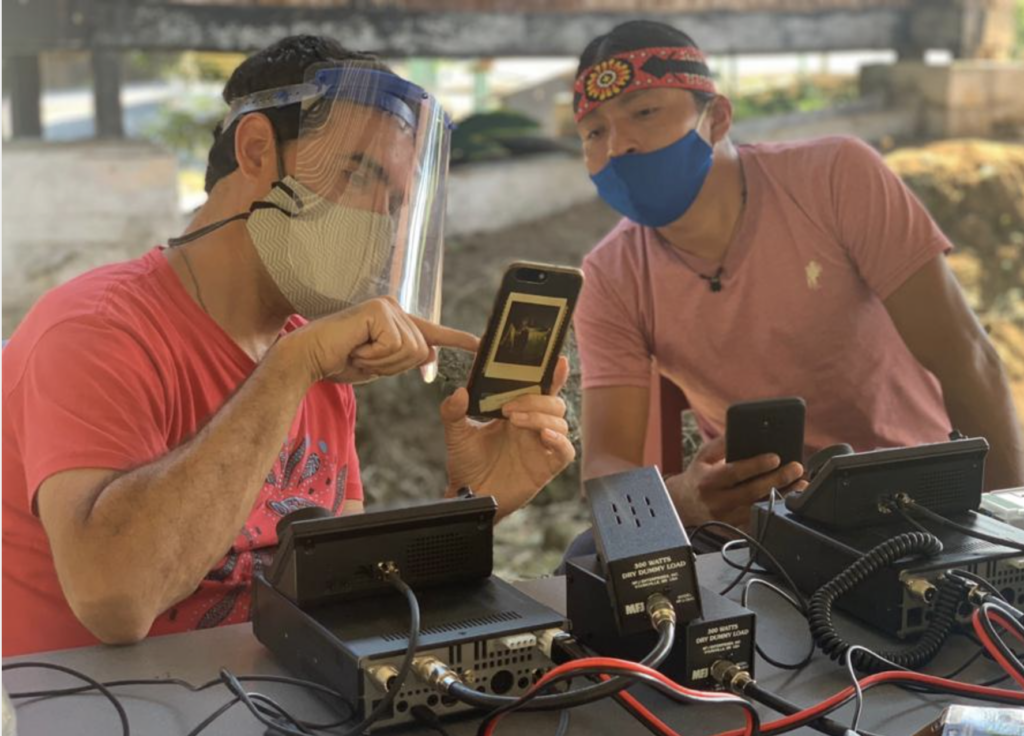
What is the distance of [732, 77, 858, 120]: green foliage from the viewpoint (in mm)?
7574

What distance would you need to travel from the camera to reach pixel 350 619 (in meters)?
1.47

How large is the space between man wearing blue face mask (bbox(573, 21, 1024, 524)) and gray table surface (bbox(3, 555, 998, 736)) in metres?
1.26

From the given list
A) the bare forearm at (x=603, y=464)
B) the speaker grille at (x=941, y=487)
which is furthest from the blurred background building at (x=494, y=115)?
the speaker grille at (x=941, y=487)

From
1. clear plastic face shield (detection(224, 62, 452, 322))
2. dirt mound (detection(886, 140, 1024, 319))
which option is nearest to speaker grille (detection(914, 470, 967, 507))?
clear plastic face shield (detection(224, 62, 452, 322))

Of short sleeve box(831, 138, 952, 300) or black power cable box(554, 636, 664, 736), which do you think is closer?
black power cable box(554, 636, 664, 736)

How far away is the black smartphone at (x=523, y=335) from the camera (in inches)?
68.1

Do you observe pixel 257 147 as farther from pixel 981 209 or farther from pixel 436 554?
pixel 981 209

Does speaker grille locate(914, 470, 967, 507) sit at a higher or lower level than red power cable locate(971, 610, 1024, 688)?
higher

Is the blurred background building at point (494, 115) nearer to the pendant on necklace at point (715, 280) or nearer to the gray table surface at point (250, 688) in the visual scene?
the pendant on necklace at point (715, 280)

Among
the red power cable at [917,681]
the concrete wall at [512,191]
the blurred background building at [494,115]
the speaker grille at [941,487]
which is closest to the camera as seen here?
the red power cable at [917,681]

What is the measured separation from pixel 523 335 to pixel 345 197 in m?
0.38

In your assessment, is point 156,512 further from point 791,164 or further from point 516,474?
point 791,164

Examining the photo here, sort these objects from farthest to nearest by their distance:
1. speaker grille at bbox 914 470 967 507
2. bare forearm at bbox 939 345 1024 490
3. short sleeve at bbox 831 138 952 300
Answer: short sleeve at bbox 831 138 952 300, bare forearm at bbox 939 345 1024 490, speaker grille at bbox 914 470 967 507

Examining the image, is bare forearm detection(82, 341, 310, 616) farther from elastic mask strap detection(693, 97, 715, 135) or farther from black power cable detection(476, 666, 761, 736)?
elastic mask strap detection(693, 97, 715, 135)
